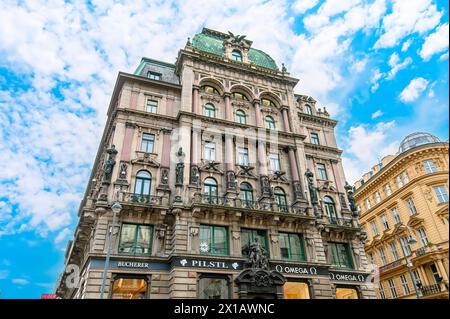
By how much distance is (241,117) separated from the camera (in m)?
34.8

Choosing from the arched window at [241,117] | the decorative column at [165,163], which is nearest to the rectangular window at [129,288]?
the decorative column at [165,163]

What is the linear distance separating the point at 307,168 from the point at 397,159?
29263 millimetres

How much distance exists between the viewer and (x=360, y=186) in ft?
27.6

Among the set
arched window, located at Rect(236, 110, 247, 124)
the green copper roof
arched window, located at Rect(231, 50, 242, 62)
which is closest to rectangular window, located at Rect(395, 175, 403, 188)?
arched window, located at Rect(236, 110, 247, 124)

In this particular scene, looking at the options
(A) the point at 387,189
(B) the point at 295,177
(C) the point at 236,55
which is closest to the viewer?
(A) the point at 387,189

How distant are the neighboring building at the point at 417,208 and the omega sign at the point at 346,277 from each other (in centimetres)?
2247

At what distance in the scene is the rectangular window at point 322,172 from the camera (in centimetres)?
3609

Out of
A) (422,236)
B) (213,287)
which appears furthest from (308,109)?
(422,236)

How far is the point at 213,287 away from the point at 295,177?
46.9 feet

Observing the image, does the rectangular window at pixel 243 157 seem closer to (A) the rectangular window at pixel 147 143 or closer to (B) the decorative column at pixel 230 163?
(B) the decorative column at pixel 230 163

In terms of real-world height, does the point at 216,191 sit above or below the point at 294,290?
above

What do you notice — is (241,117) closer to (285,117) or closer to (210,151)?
(285,117)

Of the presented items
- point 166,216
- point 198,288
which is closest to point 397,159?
point 198,288
